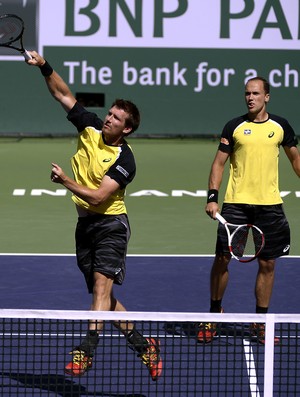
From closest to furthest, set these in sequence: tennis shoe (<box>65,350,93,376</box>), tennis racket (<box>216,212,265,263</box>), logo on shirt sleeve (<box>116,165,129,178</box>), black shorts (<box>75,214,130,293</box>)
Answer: tennis shoe (<box>65,350,93,376</box>)
logo on shirt sleeve (<box>116,165,129,178</box>)
black shorts (<box>75,214,130,293</box>)
tennis racket (<box>216,212,265,263</box>)

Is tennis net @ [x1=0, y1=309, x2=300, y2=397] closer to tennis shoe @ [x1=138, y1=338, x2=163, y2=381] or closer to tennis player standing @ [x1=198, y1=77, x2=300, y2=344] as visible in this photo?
tennis shoe @ [x1=138, y1=338, x2=163, y2=381]

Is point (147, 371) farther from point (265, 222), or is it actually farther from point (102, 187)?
point (265, 222)

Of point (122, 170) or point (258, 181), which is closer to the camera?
point (122, 170)

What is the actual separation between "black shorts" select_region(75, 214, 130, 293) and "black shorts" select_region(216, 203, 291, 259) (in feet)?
3.53

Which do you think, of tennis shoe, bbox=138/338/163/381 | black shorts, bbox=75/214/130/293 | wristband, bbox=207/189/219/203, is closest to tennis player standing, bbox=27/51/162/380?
black shorts, bbox=75/214/130/293

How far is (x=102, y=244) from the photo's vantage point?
696 centimetres

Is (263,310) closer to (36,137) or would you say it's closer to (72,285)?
(72,285)

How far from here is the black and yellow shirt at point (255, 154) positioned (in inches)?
305

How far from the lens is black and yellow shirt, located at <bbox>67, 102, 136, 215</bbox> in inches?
270

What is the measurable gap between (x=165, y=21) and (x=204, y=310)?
11845 millimetres

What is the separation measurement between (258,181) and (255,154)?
0.21m

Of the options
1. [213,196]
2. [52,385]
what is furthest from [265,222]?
[52,385]

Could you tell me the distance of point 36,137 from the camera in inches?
808

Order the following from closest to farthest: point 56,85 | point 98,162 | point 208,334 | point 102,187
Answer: point 102,187 → point 98,162 → point 56,85 → point 208,334
